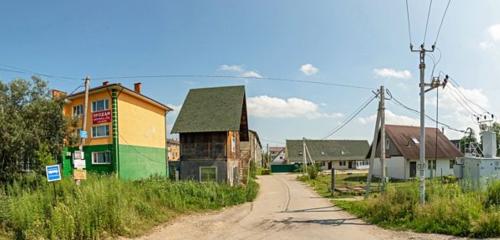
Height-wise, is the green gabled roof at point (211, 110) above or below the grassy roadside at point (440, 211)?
above

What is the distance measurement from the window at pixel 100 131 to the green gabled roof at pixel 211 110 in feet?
16.8

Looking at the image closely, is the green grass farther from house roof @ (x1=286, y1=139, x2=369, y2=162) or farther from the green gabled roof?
house roof @ (x1=286, y1=139, x2=369, y2=162)

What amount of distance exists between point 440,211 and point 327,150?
6532 centimetres

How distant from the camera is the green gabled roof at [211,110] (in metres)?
29.2

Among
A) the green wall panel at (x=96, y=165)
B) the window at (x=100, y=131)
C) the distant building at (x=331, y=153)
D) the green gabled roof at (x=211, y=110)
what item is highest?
the green gabled roof at (x=211, y=110)

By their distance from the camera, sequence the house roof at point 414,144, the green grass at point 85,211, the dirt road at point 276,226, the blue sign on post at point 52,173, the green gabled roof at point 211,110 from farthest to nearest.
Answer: the house roof at point 414,144
the green gabled roof at point 211,110
the blue sign on post at point 52,173
the dirt road at point 276,226
the green grass at point 85,211

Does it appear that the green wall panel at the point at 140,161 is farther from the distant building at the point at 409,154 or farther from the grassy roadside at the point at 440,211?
the distant building at the point at 409,154

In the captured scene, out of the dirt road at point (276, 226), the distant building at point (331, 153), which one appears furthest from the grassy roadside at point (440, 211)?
the distant building at point (331, 153)

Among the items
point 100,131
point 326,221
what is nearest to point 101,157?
point 100,131

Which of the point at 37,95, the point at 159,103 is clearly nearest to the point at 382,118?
the point at 37,95

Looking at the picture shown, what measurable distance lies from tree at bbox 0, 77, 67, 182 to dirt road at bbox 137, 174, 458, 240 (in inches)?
318

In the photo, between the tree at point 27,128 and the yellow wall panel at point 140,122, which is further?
the yellow wall panel at point 140,122

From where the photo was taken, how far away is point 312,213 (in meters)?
17.4

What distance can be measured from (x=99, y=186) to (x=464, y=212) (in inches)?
500
